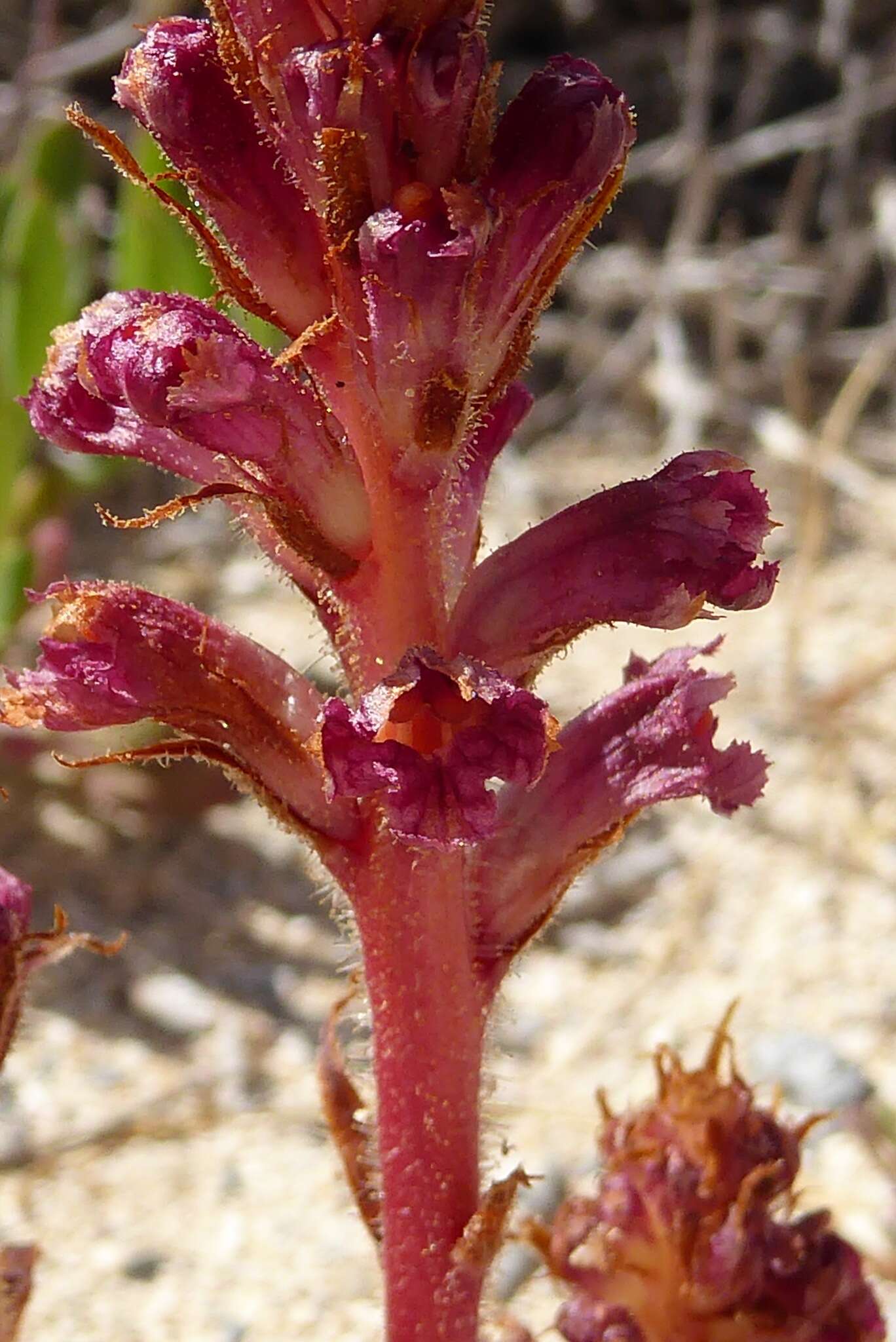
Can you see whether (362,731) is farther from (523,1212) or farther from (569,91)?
(523,1212)

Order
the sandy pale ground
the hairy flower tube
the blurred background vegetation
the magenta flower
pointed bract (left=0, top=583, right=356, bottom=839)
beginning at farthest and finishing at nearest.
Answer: the blurred background vegetation < the sandy pale ground < the hairy flower tube < pointed bract (left=0, top=583, right=356, bottom=839) < the magenta flower

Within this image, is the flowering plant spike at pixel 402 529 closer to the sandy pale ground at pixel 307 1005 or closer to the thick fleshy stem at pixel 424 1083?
the thick fleshy stem at pixel 424 1083

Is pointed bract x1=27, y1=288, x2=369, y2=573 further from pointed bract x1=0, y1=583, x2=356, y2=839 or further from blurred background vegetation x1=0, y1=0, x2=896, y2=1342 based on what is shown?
blurred background vegetation x1=0, y1=0, x2=896, y2=1342

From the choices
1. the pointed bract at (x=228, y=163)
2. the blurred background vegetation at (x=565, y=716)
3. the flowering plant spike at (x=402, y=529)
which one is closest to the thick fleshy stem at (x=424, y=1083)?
the flowering plant spike at (x=402, y=529)

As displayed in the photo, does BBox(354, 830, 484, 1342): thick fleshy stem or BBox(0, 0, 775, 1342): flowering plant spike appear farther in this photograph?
BBox(354, 830, 484, 1342): thick fleshy stem

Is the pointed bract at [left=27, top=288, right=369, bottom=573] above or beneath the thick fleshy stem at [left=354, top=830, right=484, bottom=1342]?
above

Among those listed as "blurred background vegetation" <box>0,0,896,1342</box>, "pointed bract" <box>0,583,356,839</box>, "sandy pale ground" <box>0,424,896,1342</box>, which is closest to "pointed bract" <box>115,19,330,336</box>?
"pointed bract" <box>0,583,356,839</box>
